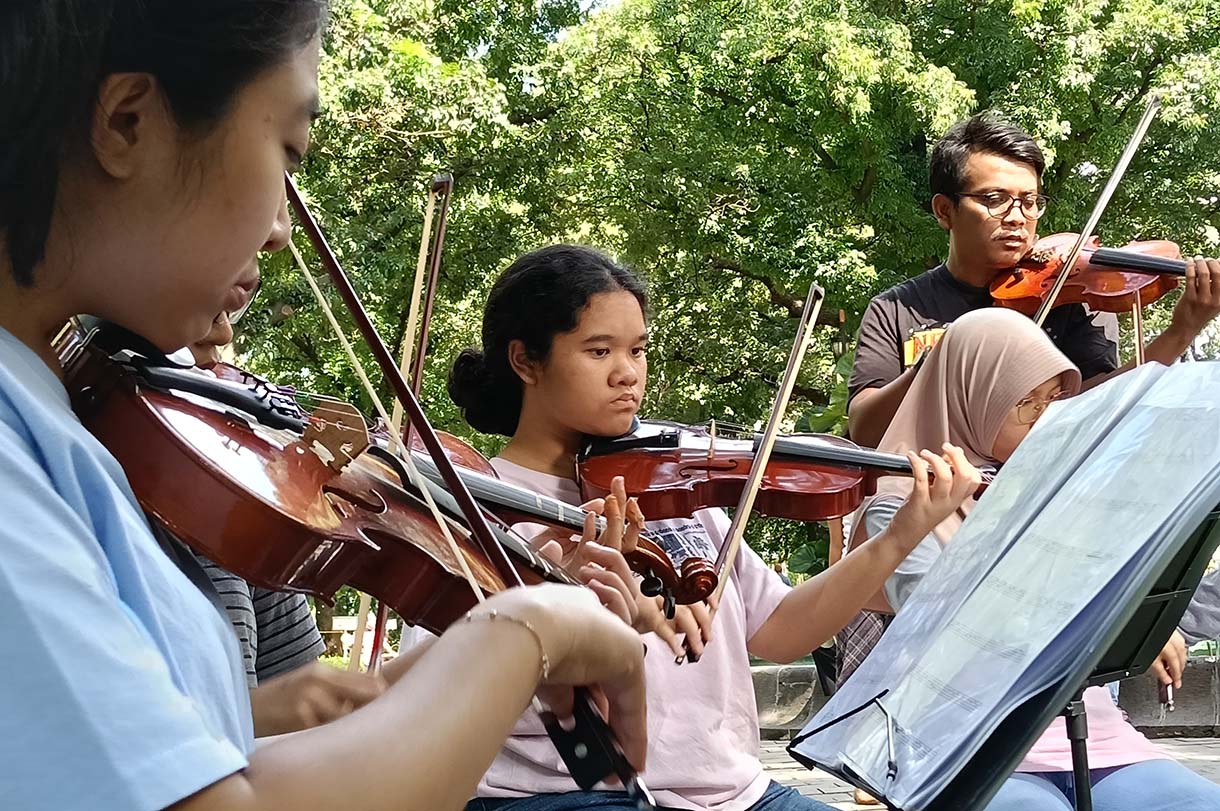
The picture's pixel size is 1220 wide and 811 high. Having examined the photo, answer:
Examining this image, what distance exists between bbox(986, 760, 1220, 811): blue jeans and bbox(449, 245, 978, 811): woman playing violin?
309 millimetres

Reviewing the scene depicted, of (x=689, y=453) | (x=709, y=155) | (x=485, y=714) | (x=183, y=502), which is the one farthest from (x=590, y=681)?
(x=709, y=155)

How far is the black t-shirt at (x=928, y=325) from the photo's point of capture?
10.4 ft

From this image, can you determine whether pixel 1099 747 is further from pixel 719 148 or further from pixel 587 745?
pixel 719 148

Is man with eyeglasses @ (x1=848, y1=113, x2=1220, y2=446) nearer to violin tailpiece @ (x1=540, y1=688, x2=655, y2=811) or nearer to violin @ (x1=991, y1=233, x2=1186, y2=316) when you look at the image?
violin @ (x1=991, y1=233, x2=1186, y2=316)

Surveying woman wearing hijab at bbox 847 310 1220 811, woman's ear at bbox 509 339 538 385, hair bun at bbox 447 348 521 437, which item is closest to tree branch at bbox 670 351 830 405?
woman wearing hijab at bbox 847 310 1220 811

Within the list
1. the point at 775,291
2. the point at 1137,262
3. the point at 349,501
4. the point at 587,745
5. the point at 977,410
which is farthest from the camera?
the point at 775,291

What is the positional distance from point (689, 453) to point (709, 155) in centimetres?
813

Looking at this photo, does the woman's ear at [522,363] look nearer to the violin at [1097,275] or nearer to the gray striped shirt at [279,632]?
the gray striped shirt at [279,632]

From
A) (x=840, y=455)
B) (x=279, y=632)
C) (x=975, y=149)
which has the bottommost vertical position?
(x=279, y=632)

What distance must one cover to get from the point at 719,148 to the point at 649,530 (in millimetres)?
8451

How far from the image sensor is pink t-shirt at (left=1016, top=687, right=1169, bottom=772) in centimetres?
184

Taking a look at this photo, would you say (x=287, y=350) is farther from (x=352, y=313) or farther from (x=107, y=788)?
(x=107, y=788)

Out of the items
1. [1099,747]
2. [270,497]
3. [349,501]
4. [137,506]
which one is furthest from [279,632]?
[1099,747]

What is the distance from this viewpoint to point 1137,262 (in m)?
3.50
